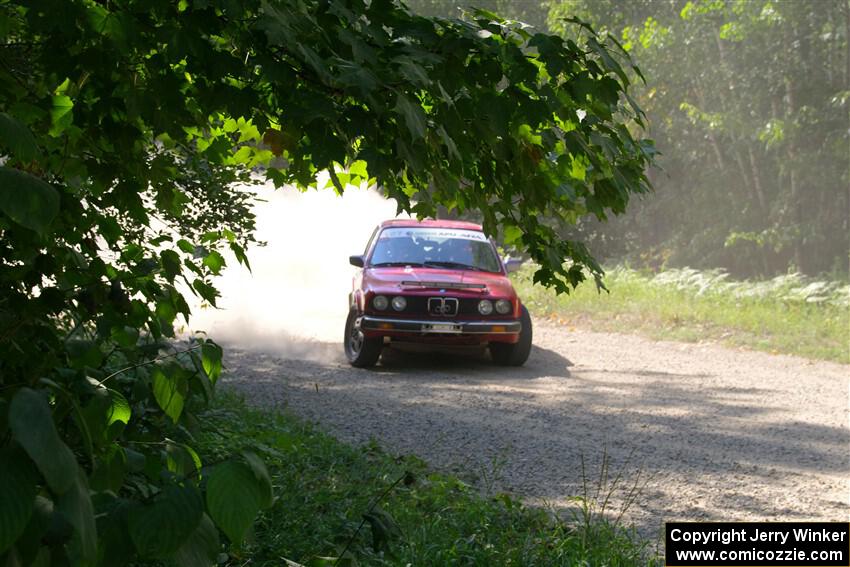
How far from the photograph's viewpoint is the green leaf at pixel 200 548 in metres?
1.50

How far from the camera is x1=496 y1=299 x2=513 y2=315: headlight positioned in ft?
39.8

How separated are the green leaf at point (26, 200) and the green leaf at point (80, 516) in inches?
15.4

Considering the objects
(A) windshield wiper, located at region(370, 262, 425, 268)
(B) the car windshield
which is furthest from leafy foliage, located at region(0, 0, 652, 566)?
(B) the car windshield

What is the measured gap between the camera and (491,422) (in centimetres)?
864

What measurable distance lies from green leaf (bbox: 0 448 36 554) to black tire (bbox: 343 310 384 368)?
10660mm

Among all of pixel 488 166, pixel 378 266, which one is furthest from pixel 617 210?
pixel 378 266

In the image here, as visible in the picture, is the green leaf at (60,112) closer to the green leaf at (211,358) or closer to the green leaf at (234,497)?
the green leaf at (211,358)

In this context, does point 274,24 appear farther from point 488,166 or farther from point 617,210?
point 617,210

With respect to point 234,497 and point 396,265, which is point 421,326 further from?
point 234,497

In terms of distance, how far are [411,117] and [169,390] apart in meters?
0.87

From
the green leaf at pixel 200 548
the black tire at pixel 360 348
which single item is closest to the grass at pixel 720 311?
the black tire at pixel 360 348

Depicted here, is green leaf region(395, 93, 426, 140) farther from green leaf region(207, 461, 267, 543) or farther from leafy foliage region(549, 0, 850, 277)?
leafy foliage region(549, 0, 850, 277)

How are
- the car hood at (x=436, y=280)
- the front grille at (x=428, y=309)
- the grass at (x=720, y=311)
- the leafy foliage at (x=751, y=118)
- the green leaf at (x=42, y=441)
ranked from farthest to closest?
the leafy foliage at (x=751, y=118), the grass at (x=720, y=311), the car hood at (x=436, y=280), the front grille at (x=428, y=309), the green leaf at (x=42, y=441)

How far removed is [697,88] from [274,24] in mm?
29862
